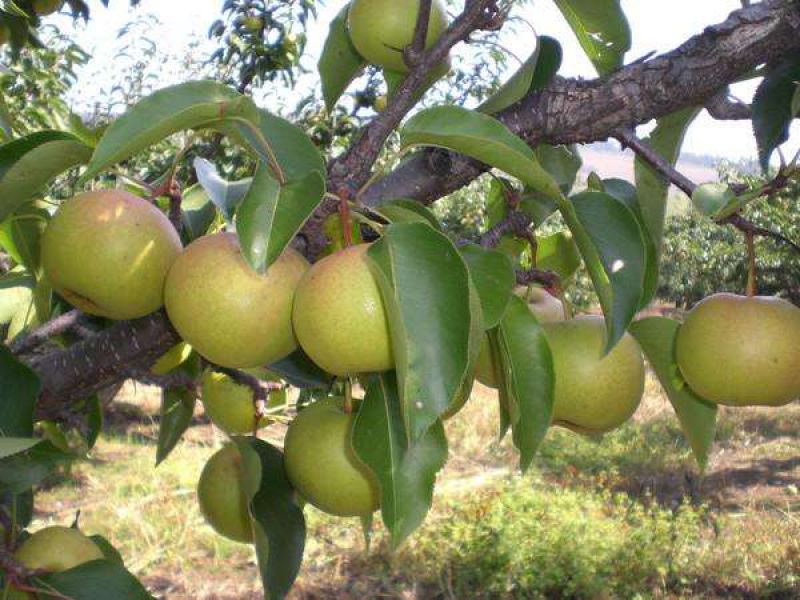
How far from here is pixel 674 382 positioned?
115 centimetres

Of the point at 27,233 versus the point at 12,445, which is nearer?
the point at 12,445

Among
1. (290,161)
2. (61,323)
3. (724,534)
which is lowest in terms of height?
(724,534)

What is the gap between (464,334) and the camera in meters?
0.66

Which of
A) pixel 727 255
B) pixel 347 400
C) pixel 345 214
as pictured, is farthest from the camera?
pixel 727 255

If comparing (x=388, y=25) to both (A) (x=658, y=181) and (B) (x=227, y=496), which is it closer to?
(A) (x=658, y=181)

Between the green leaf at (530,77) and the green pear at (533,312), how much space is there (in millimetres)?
242

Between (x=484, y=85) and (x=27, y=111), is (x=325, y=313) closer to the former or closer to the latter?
(x=27, y=111)

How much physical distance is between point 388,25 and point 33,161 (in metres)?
0.51

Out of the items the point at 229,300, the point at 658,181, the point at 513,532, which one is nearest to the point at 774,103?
the point at 658,181

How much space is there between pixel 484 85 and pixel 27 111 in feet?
10.3

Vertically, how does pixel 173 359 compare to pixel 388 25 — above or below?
below

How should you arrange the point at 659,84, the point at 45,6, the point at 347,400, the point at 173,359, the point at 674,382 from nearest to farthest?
the point at 659,84
the point at 347,400
the point at 674,382
the point at 173,359
the point at 45,6

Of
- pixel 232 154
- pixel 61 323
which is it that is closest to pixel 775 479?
pixel 232 154

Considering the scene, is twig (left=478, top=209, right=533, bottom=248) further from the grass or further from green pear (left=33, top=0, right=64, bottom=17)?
the grass
